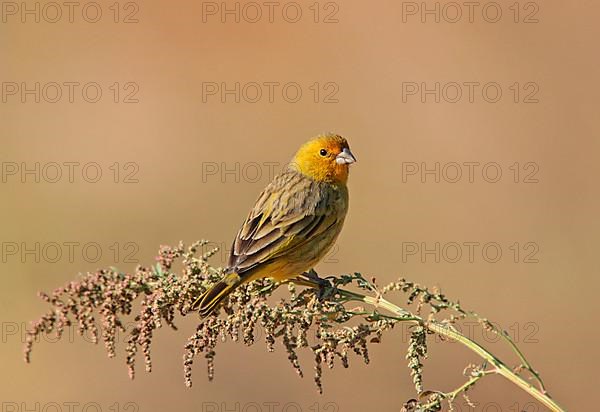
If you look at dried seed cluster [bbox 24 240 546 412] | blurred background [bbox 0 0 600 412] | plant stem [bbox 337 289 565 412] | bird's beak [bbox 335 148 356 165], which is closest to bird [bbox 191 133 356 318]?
bird's beak [bbox 335 148 356 165]

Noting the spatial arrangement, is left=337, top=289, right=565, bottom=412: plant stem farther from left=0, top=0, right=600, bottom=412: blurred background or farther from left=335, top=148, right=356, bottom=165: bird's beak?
left=0, top=0, right=600, bottom=412: blurred background

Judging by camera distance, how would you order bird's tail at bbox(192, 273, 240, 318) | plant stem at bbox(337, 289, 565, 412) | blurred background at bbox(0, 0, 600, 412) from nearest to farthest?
plant stem at bbox(337, 289, 565, 412) < bird's tail at bbox(192, 273, 240, 318) < blurred background at bbox(0, 0, 600, 412)

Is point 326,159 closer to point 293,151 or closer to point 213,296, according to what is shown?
point 213,296

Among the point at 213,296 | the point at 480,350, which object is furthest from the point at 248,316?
the point at 480,350

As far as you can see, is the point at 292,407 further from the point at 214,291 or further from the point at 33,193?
the point at 214,291

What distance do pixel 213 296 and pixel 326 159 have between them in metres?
2.11

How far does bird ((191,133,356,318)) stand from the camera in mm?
4680

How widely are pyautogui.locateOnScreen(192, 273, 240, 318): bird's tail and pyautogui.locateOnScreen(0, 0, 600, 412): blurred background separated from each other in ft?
13.9

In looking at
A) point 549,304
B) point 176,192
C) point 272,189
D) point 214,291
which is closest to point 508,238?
point 549,304

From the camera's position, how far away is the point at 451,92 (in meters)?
13.4

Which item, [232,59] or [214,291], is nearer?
[214,291]

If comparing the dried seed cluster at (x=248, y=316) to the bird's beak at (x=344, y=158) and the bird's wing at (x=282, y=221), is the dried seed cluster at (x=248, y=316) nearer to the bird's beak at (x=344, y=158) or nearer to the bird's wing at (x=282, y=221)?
the bird's wing at (x=282, y=221)

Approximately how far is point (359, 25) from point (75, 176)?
16.6ft

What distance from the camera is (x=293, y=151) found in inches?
497
